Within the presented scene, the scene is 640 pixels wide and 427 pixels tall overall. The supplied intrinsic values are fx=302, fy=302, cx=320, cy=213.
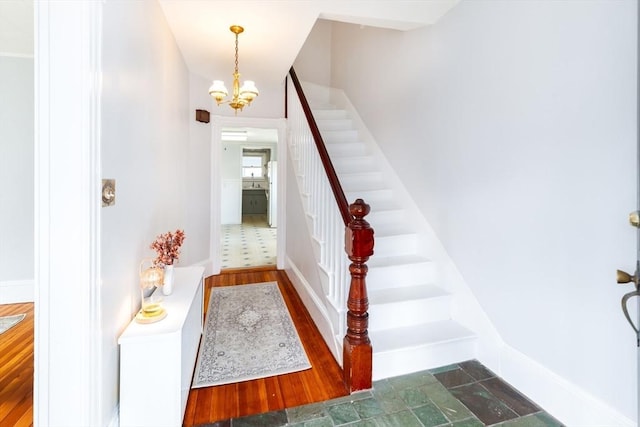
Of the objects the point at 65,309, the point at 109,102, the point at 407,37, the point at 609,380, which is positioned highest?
the point at 407,37

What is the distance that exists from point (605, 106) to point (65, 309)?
2.45 meters

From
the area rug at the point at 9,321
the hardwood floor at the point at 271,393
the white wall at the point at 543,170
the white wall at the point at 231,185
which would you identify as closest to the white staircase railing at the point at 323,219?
the hardwood floor at the point at 271,393

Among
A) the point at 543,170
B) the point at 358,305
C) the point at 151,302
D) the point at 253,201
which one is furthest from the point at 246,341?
the point at 253,201

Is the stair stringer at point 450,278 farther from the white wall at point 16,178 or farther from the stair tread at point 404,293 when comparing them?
the white wall at point 16,178

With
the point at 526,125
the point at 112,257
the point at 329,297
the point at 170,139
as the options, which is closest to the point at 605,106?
the point at 526,125

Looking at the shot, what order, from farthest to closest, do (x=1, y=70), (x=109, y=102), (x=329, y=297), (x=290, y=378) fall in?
(x=1, y=70) → (x=329, y=297) → (x=290, y=378) → (x=109, y=102)

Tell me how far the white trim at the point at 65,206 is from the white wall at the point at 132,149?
0.13 m

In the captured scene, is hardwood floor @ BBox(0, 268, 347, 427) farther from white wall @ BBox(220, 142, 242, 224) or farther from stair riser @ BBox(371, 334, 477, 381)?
white wall @ BBox(220, 142, 242, 224)

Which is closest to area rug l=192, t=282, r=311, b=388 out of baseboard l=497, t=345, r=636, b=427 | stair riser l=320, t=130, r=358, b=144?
baseboard l=497, t=345, r=636, b=427

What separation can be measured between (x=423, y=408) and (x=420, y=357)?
0.36m

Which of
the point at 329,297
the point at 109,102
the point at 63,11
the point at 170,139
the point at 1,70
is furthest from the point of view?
the point at 1,70

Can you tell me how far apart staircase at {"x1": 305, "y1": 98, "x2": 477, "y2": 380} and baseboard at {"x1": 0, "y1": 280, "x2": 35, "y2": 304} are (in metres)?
3.42

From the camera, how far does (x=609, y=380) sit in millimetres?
1396

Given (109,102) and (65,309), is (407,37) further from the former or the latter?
(65,309)
